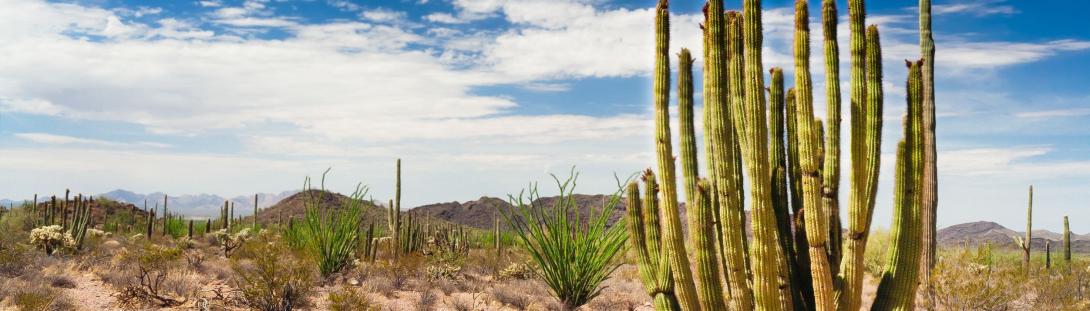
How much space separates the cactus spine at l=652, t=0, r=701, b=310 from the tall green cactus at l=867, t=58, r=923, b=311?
1.26m

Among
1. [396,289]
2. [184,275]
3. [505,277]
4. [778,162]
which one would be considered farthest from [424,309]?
[778,162]

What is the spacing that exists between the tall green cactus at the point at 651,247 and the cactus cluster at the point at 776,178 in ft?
0.08

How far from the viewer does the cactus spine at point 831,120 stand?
16.2 ft

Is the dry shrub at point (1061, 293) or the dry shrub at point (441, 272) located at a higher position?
the dry shrub at point (441, 272)

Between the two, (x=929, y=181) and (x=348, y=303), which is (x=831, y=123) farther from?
(x=348, y=303)

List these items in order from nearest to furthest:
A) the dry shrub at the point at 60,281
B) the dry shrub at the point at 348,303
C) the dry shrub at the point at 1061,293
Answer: the dry shrub at the point at 348,303 → the dry shrub at the point at 60,281 → the dry shrub at the point at 1061,293

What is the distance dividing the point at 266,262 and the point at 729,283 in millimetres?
6678

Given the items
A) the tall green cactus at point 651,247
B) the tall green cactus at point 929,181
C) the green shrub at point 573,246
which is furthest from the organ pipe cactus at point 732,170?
the tall green cactus at point 929,181

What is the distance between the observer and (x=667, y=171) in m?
5.08

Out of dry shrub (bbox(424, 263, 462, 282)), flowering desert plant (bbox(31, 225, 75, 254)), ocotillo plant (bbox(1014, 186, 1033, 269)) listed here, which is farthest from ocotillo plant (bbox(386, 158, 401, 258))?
ocotillo plant (bbox(1014, 186, 1033, 269))

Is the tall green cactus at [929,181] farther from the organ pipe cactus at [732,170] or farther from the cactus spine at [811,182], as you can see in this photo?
the organ pipe cactus at [732,170]

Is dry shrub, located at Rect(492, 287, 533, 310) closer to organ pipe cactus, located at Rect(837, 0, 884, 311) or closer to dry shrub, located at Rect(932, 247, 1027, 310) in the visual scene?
dry shrub, located at Rect(932, 247, 1027, 310)

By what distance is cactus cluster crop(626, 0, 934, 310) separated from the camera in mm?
4820

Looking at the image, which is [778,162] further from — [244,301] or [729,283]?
[244,301]
